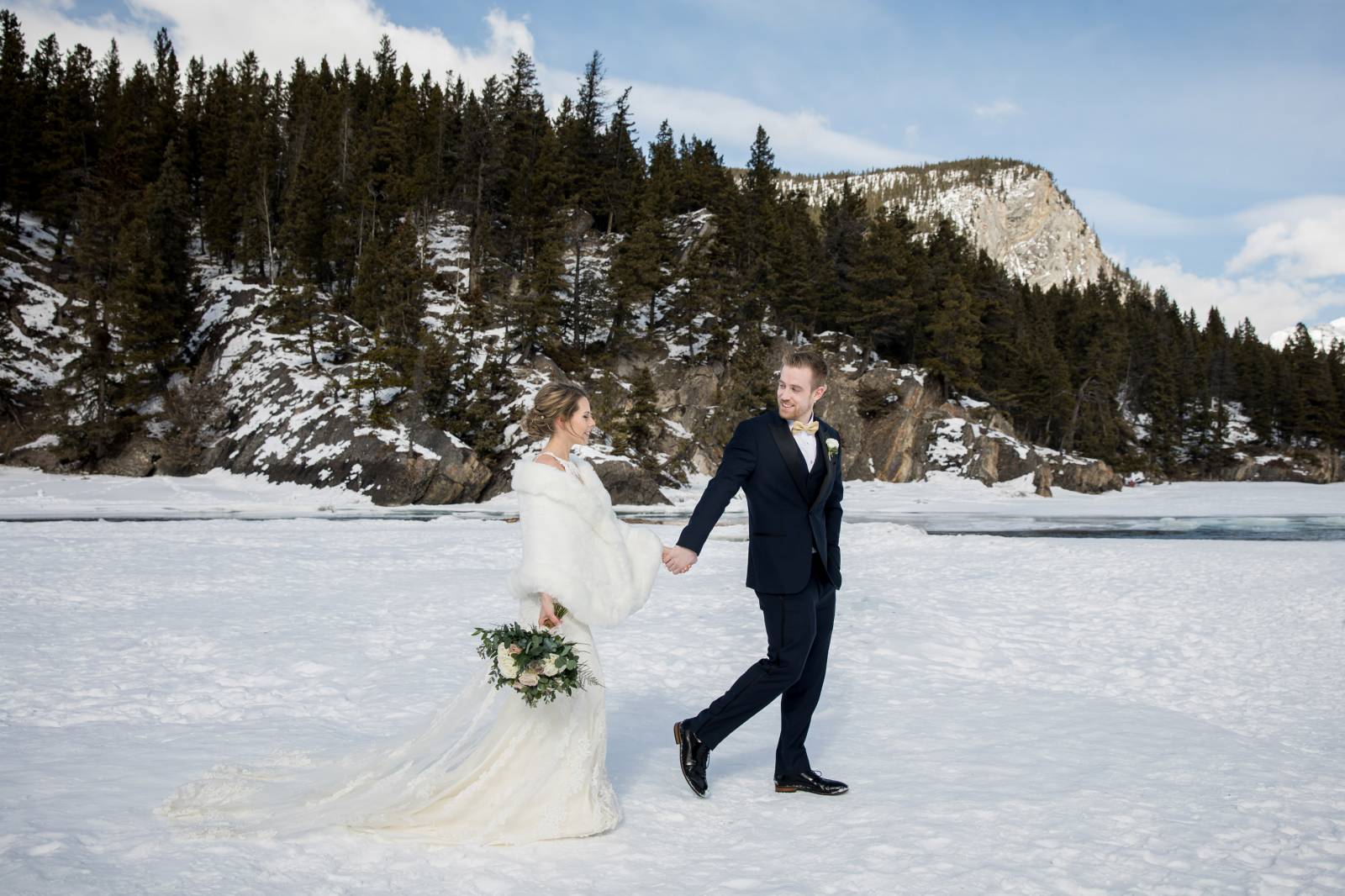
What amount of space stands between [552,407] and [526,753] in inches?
66.9

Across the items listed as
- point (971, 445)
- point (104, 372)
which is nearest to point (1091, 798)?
point (104, 372)

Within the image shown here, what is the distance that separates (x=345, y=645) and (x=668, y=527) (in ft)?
48.7

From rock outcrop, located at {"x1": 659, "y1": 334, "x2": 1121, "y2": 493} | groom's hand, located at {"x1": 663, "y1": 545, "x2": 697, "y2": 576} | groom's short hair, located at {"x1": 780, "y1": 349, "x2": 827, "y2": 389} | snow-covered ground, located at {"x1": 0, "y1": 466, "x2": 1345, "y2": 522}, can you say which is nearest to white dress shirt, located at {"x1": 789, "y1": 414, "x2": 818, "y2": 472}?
groom's short hair, located at {"x1": 780, "y1": 349, "x2": 827, "y2": 389}

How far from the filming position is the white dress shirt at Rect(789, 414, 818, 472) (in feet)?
15.3

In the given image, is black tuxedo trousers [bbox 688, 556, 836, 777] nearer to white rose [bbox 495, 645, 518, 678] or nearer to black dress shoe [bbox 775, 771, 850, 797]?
black dress shoe [bbox 775, 771, 850, 797]

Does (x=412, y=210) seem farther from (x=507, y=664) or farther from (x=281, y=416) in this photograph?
(x=507, y=664)

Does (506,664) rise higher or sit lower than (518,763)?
higher

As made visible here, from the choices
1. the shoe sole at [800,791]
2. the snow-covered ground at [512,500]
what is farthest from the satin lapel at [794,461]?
the snow-covered ground at [512,500]

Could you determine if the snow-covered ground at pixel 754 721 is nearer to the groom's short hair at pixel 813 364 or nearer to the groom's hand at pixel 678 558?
the groom's hand at pixel 678 558

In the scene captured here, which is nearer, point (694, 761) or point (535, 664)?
point (535, 664)

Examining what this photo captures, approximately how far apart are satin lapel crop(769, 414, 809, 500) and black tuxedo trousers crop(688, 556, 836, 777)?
16.8 inches

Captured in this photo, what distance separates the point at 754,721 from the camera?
625cm

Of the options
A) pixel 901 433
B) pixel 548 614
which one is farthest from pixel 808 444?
pixel 901 433

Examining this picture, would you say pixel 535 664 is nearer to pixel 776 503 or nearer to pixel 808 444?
pixel 776 503
